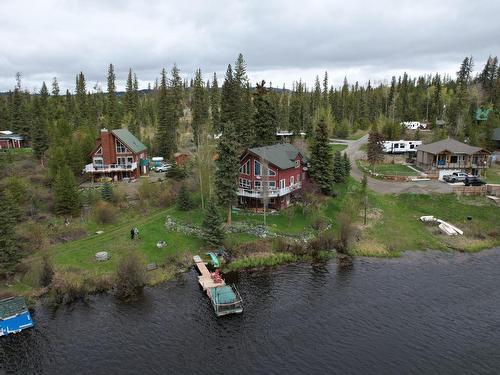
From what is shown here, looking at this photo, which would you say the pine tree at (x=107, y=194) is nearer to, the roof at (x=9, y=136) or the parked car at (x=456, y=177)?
the roof at (x=9, y=136)

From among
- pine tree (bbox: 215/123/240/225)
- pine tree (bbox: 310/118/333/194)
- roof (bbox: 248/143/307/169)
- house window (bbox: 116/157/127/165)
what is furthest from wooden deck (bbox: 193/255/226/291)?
house window (bbox: 116/157/127/165)

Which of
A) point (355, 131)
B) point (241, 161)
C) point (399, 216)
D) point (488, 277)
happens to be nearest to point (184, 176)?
point (241, 161)

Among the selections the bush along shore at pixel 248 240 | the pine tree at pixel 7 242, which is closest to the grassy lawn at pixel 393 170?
the bush along shore at pixel 248 240

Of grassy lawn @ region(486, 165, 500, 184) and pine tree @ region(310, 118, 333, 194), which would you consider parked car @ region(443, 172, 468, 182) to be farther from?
pine tree @ region(310, 118, 333, 194)

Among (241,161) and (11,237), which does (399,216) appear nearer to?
(241,161)

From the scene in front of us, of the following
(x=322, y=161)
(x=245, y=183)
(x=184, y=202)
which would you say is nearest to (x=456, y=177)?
(x=322, y=161)

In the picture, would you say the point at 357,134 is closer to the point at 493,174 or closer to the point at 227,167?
the point at 493,174
